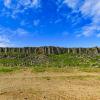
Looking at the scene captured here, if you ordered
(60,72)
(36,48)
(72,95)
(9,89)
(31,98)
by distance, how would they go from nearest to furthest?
(31,98) → (72,95) → (9,89) → (60,72) → (36,48)

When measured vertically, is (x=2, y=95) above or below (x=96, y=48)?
below

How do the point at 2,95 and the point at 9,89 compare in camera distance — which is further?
the point at 9,89

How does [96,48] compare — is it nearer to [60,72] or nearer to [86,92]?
[60,72]

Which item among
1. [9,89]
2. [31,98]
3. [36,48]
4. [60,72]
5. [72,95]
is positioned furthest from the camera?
[36,48]

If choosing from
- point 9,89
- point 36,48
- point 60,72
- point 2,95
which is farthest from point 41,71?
point 36,48

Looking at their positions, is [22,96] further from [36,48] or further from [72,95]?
[36,48]

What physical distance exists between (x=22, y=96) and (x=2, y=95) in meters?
1.29

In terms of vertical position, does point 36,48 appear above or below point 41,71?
above

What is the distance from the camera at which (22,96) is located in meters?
16.0

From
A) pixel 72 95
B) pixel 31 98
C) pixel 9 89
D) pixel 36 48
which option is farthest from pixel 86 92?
pixel 36 48

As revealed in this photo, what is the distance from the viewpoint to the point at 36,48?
344 feet

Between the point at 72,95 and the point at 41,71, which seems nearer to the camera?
the point at 72,95

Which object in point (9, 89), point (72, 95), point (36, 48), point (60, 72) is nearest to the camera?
point (72, 95)

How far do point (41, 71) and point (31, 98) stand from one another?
1564cm
